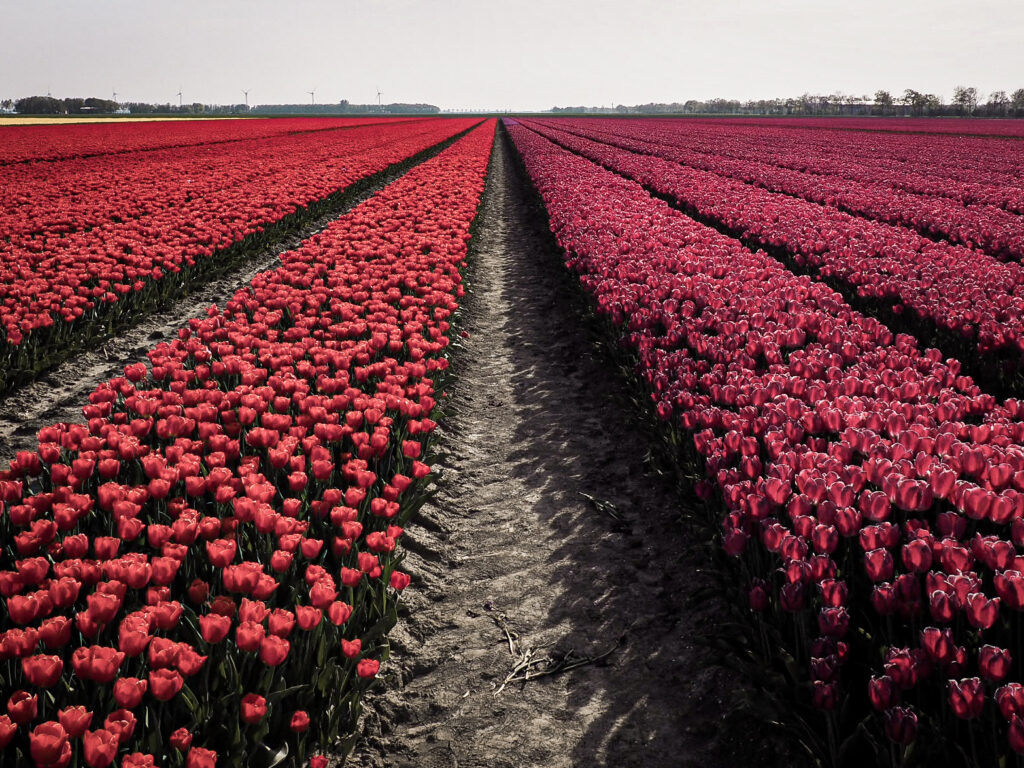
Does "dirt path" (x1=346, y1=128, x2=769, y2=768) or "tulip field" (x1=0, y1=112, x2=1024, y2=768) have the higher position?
"tulip field" (x1=0, y1=112, x2=1024, y2=768)

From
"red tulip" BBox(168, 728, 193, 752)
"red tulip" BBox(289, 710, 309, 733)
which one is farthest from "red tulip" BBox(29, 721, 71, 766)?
"red tulip" BBox(289, 710, 309, 733)

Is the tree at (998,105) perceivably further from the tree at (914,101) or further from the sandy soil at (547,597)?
the sandy soil at (547,597)

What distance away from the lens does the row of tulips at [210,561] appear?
213cm

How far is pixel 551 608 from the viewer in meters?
3.78

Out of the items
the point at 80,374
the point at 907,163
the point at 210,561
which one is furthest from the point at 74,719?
the point at 907,163

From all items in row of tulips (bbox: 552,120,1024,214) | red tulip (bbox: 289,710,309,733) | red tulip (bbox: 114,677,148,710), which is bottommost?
red tulip (bbox: 289,710,309,733)

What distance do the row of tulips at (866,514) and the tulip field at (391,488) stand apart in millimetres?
14

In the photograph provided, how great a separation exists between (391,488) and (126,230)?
9.06 m

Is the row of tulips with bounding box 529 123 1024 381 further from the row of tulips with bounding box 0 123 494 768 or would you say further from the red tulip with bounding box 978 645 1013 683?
the row of tulips with bounding box 0 123 494 768

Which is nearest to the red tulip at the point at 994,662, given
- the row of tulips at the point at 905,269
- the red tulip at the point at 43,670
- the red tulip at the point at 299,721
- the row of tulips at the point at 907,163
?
the red tulip at the point at 299,721

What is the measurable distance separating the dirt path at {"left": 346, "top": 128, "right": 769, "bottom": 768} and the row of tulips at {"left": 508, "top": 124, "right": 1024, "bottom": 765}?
1.82 ft

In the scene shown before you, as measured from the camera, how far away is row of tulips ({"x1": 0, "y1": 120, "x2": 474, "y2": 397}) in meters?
6.88

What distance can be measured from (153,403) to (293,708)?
7.06ft

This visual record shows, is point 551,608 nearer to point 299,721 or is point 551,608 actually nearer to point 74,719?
point 299,721
